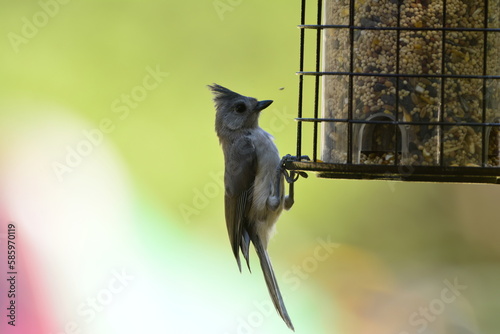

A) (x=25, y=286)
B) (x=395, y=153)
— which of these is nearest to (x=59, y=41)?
(x=25, y=286)

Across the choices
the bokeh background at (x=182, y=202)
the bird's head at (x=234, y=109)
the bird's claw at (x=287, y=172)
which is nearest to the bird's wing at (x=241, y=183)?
the bird's head at (x=234, y=109)

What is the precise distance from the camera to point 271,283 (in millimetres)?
5535

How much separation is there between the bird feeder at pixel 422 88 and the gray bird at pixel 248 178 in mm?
1176

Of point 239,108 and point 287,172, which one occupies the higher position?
point 239,108

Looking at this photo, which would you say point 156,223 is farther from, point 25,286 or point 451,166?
point 451,166

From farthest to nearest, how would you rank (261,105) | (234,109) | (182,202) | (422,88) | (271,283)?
(182,202) → (234,109) → (261,105) → (271,283) → (422,88)

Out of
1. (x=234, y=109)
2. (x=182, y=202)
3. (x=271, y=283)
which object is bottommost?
(x=271, y=283)

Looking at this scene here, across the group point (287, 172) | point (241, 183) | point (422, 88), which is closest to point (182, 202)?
point (241, 183)

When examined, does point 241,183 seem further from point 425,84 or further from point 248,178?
point 425,84

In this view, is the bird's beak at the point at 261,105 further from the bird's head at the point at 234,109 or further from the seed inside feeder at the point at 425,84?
the seed inside feeder at the point at 425,84

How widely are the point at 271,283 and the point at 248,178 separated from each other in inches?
33.7

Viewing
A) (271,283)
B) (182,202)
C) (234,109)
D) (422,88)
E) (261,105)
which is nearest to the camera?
(422,88)

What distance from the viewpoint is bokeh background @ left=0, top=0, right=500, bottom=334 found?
6.85m

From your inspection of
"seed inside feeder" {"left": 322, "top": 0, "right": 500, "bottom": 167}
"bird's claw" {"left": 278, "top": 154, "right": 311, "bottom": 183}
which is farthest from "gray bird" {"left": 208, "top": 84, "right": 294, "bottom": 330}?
"seed inside feeder" {"left": 322, "top": 0, "right": 500, "bottom": 167}
